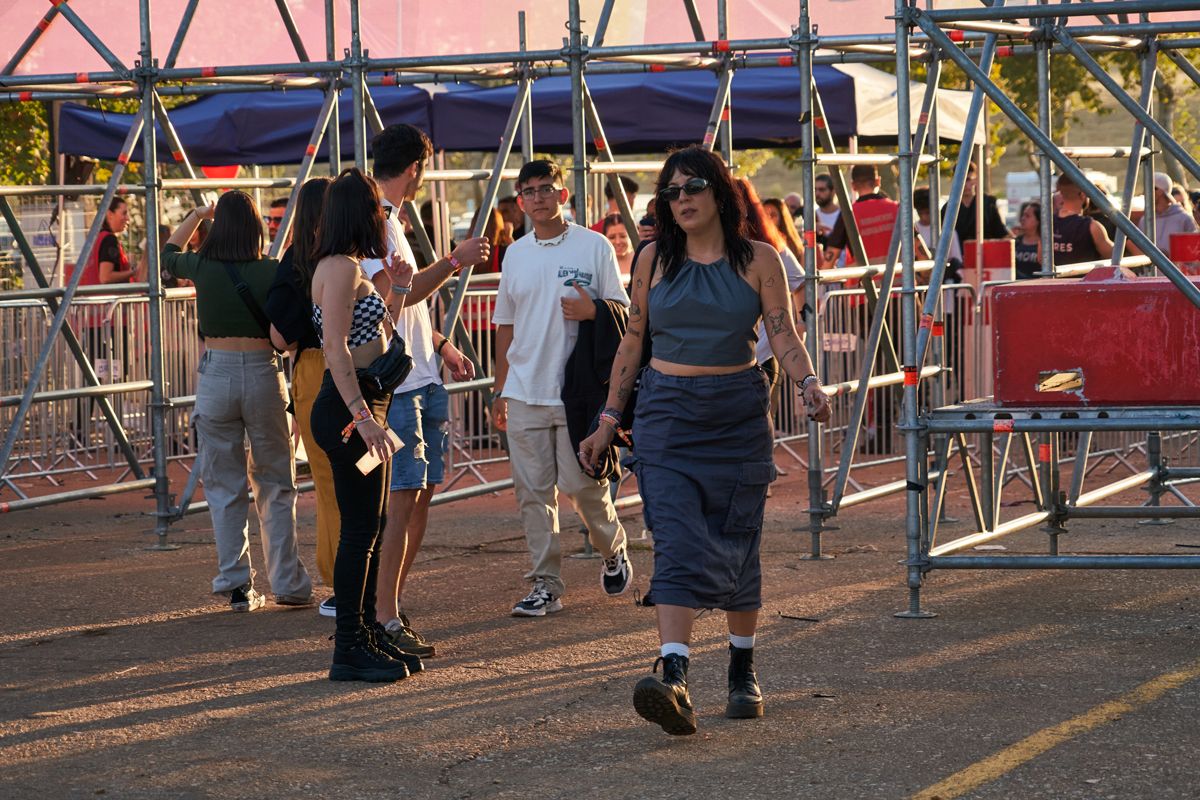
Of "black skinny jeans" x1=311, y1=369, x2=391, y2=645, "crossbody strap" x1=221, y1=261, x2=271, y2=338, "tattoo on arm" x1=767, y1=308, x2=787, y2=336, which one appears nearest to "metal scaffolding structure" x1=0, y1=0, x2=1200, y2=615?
"crossbody strap" x1=221, y1=261, x2=271, y2=338

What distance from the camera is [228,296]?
784 cm

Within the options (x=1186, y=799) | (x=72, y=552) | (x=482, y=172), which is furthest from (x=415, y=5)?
(x=1186, y=799)

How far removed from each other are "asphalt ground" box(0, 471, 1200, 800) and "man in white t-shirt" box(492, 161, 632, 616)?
0.39 m

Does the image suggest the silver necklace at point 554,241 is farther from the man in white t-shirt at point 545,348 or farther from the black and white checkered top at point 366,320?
the black and white checkered top at point 366,320

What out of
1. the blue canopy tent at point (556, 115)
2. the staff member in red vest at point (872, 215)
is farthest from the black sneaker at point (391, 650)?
the blue canopy tent at point (556, 115)

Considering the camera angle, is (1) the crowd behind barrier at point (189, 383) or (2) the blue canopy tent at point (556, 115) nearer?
(1) the crowd behind barrier at point (189, 383)

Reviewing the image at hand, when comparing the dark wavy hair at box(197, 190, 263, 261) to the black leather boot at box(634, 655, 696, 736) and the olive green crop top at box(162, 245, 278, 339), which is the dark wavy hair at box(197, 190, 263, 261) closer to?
the olive green crop top at box(162, 245, 278, 339)

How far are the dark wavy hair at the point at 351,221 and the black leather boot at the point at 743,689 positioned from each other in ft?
6.35

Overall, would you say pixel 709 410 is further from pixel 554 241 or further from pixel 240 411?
pixel 240 411

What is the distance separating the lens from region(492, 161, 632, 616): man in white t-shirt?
7.66m

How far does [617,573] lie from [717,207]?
247 centimetres

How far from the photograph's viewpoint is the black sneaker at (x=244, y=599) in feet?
26.2

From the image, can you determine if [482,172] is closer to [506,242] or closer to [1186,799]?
[506,242]

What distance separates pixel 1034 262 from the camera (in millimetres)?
14398
